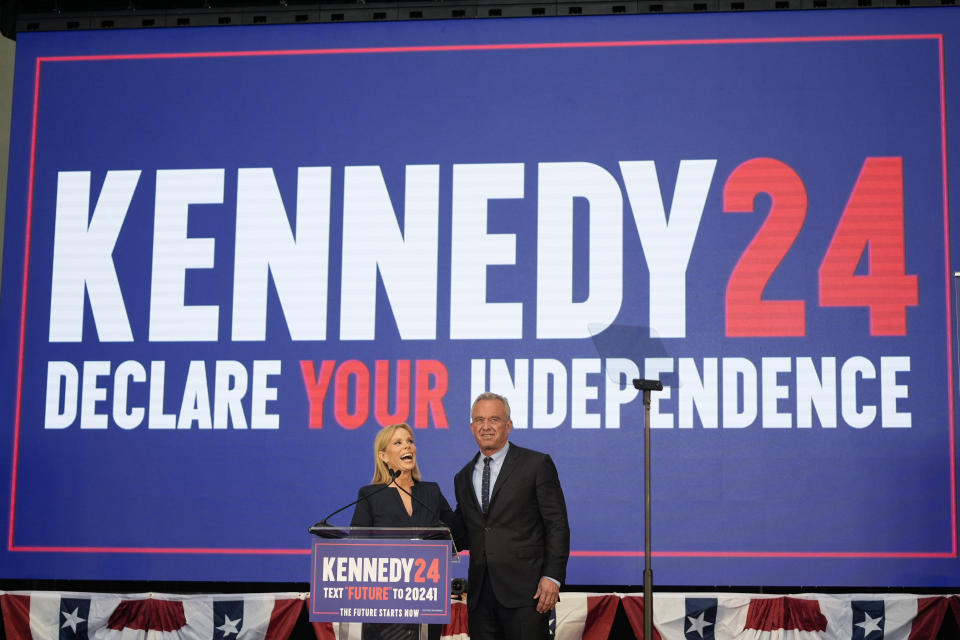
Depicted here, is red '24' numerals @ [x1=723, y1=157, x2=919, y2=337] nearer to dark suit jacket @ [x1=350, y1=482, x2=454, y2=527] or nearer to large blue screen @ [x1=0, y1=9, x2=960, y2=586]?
large blue screen @ [x1=0, y1=9, x2=960, y2=586]

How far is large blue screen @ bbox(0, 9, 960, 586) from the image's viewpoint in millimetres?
6004

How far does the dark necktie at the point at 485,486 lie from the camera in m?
4.49

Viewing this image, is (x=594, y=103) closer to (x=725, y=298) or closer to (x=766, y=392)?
(x=725, y=298)

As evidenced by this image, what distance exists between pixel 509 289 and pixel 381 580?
8.66ft

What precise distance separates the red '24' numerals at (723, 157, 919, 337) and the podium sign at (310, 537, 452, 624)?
110 inches

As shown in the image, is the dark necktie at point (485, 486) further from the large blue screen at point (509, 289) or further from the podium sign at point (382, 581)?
the large blue screen at point (509, 289)

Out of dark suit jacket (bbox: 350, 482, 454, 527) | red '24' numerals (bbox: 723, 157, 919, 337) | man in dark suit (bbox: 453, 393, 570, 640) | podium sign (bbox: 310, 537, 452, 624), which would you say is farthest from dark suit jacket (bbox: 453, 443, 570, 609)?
red '24' numerals (bbox: 723, 157, 919, 337)

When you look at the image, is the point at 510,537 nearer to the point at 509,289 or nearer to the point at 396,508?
the point at 396,508

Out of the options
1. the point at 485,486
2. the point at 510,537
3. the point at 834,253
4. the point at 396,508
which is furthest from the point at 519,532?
the point at 834,253

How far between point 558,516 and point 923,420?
8.15 feet

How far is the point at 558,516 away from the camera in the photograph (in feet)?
14.5

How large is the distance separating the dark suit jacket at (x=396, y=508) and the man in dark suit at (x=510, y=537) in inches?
6.7

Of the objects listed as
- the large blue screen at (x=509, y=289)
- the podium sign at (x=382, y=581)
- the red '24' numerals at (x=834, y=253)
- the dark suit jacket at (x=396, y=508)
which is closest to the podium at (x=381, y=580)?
the podium sign at (x=382, y=581)

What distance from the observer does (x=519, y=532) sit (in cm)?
442
